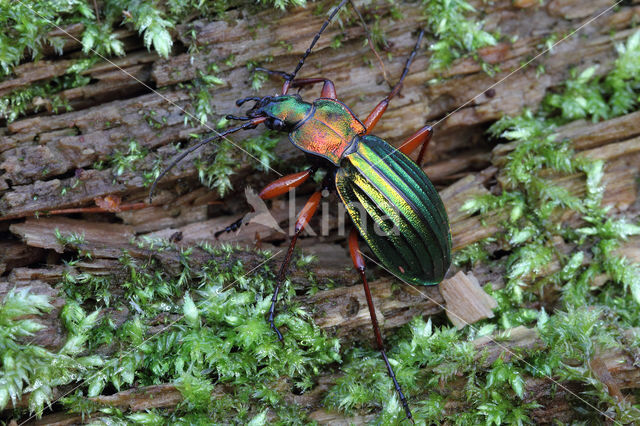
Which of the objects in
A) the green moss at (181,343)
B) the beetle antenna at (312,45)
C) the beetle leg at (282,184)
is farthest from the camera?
the beetle antenna at (312,45)

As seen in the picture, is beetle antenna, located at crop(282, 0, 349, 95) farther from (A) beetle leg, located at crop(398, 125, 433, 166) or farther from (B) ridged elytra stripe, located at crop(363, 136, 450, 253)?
(A) beetle leg, located at crop(398, 125, 433, 166)

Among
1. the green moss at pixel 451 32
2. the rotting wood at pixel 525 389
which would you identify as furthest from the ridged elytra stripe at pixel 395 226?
the green moss at pixel 451 32

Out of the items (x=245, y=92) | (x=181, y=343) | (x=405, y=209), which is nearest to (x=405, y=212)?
(x=405, y=209)

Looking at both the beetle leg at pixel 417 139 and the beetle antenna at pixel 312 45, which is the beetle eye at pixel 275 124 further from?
the beetle leg at pixel 417 139

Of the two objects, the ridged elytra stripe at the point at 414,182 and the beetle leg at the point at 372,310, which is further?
the ridged elytra stripe at the point at 414,182

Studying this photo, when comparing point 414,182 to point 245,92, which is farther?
point 245,92

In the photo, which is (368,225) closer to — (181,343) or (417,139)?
(417,139)
